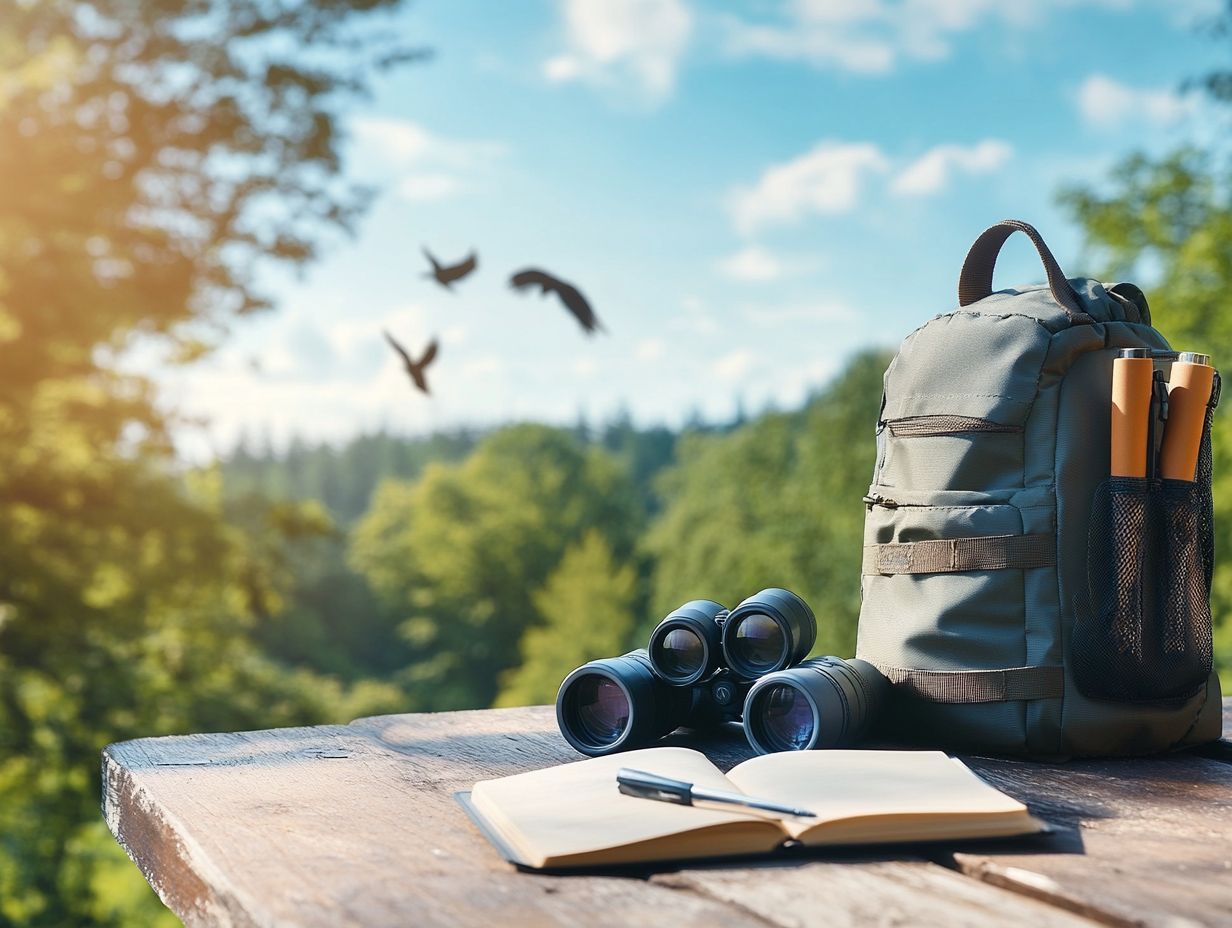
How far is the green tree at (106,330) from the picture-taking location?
22.3ft

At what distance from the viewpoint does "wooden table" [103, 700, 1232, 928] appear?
83 centimetres

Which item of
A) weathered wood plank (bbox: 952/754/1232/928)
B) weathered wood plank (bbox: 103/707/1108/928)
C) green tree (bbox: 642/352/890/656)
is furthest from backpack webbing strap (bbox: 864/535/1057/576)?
green tree (bbox: 642/352/890/656)

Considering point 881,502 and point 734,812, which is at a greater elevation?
point 881,502

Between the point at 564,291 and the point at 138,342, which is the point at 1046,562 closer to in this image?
the point at 564,291

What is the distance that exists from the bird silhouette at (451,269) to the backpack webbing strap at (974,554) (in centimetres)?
70

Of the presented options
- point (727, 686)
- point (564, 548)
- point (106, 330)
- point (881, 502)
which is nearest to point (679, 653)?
point (727, 686)

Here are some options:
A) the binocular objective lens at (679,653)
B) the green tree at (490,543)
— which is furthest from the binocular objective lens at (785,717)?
the green tree at (490,543)

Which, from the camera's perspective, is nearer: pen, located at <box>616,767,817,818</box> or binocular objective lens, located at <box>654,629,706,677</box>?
pen, located at <box>616,767,817,818</box>

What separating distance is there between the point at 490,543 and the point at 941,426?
2882 centimetres

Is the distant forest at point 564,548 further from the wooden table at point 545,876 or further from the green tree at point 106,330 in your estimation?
the wooden table at point 545,876

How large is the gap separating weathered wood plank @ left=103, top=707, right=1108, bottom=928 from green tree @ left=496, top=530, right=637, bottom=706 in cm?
2343

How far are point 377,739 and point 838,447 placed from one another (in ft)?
62.1

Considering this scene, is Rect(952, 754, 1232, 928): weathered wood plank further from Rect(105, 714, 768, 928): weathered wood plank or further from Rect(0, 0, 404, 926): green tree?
Rect(0, 0, 404, 926): green tree

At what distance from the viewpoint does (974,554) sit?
145cm
